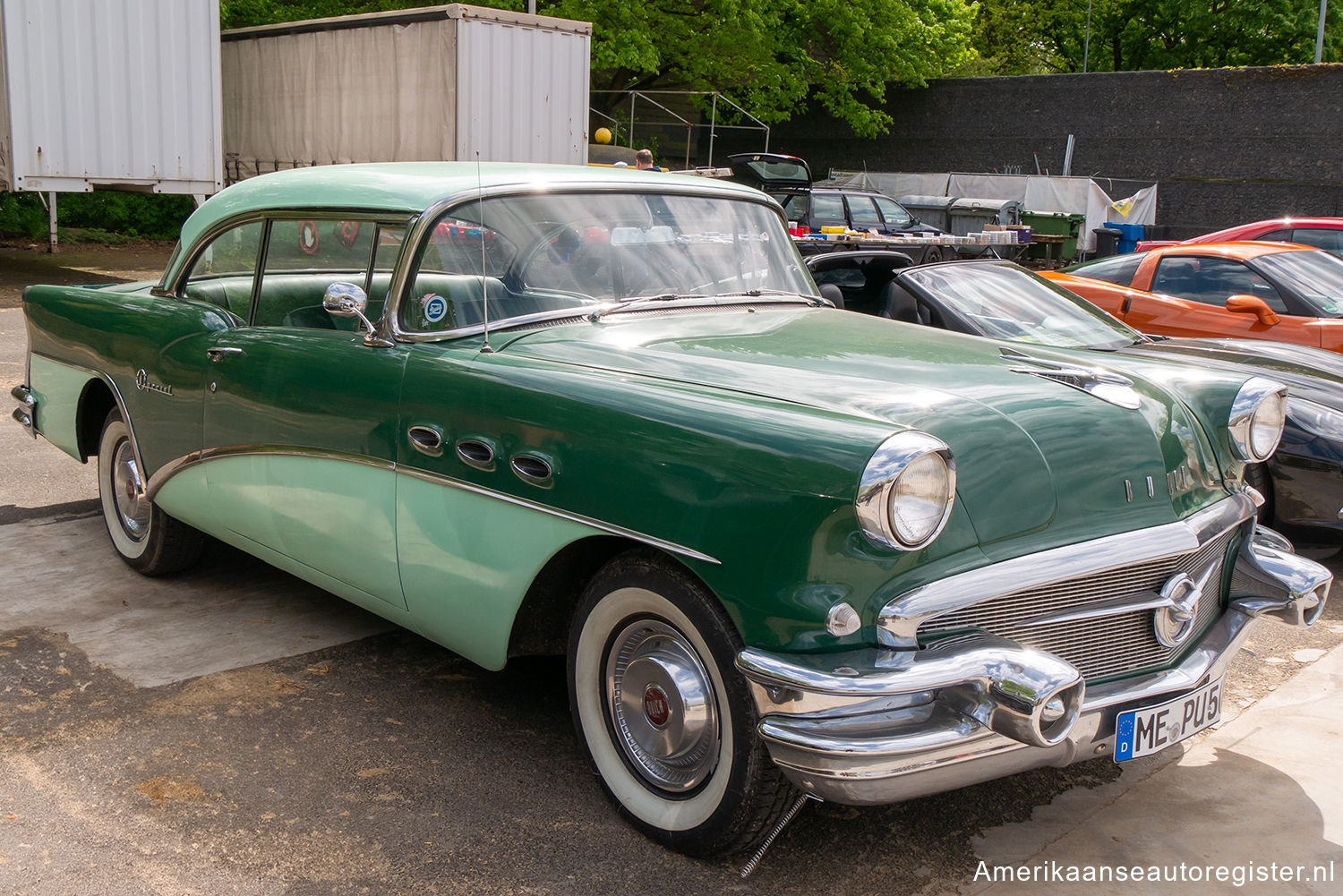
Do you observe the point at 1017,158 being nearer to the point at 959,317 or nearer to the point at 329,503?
the point at 959,317

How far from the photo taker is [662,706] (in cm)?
291

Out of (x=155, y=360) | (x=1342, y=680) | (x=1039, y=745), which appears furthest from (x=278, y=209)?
(x=1342, y=680)

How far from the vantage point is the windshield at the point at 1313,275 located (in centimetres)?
768

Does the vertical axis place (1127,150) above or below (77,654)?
above

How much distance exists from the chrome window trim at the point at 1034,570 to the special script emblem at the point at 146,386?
10.1ft

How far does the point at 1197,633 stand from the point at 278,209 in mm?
3254

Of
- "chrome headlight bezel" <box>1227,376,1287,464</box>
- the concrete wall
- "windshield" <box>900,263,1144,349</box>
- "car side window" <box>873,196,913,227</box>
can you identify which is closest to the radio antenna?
"chrome headlight bezel" <box>1227,376,1287,464</box>

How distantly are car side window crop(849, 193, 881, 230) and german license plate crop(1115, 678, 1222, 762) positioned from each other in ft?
51.9

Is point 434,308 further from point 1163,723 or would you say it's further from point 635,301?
point 1163,723

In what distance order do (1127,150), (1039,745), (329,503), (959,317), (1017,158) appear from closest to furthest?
(1039,745), (329,503), (959,317), (1127,150), (1017,158)

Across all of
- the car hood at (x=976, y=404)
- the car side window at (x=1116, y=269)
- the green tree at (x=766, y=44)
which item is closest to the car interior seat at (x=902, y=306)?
the car hood at (x=976, y=404)

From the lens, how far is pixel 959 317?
6.10 m

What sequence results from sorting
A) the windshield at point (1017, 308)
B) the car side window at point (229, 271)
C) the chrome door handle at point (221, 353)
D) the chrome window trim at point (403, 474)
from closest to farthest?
1. the chrome window trim at point (403, 474)
2. the chrome door handle at point (221, 353)
3. the car side window at point (229, 271)
4. the windshield at point (1017, 308)

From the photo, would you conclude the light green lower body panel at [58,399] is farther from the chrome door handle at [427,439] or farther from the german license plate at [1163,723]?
the german license plate at [1163,723]
